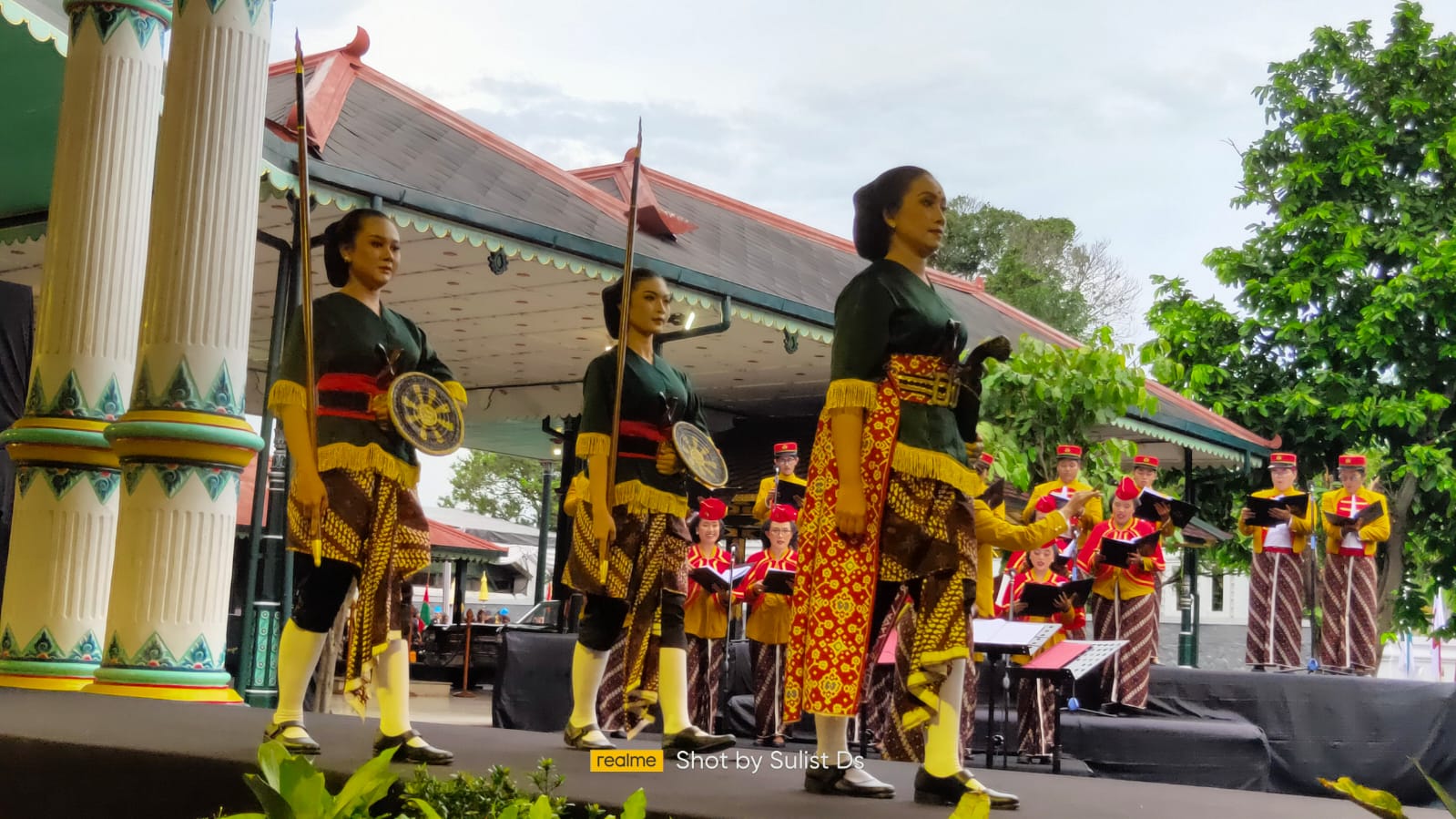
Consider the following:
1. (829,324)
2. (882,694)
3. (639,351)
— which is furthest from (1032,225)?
(639,351)

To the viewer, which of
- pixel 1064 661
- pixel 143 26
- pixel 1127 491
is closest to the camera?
pixel 143 26

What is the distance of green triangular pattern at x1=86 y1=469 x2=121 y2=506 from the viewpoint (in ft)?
21.1

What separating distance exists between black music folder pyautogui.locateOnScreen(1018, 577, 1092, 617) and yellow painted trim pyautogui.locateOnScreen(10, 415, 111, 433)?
489 cm

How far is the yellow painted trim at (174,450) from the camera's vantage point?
18.5ft

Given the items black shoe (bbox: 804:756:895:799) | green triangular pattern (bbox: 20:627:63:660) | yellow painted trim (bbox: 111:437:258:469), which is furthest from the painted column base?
black shoe (bbox: 804:756:895:799)

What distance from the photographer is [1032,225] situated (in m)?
33.1

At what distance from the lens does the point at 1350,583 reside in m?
10.4

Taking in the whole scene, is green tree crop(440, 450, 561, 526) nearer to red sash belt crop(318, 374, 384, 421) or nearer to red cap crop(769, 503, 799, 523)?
red cap crop(769, 503, 799, 523)

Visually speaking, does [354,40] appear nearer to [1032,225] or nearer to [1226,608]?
[1032,225]

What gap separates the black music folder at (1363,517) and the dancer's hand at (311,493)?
8.37 metres

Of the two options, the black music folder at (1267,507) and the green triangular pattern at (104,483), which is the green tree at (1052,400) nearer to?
the black music folder at (1267,507)

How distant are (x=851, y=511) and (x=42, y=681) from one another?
14.0 feet

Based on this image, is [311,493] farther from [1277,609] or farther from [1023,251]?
[1023,251]

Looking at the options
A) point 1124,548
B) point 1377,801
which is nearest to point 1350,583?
point 1124,548
